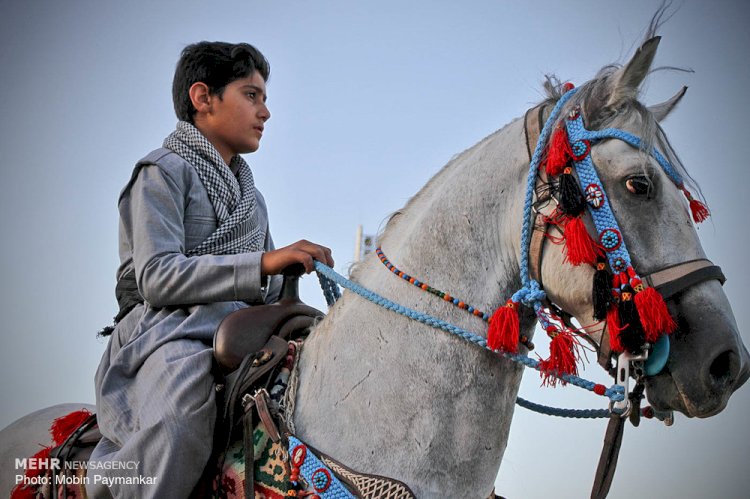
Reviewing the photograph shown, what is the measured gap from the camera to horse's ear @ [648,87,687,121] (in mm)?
2111

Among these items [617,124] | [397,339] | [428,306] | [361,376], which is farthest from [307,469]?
[617,124]

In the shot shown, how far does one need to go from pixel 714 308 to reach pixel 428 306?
80 centimetres

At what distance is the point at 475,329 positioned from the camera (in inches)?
69.4

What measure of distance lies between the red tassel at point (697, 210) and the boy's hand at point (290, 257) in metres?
1.25

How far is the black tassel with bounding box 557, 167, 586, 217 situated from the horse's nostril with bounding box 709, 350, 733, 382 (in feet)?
1.78

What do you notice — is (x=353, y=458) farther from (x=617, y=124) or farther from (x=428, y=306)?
(x=617, y=124)

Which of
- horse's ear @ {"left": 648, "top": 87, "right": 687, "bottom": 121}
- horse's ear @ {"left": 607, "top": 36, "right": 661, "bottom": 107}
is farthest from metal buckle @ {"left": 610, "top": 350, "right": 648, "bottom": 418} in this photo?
horse's ear @ {"left": 648, "top": 87, "right": 687, "bottom": 121}

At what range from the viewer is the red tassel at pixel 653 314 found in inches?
60.7

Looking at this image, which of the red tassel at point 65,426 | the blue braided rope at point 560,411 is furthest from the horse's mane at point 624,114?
the red tassel at point 65,426

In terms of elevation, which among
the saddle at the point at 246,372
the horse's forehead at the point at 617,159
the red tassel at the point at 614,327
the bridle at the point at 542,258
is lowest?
the saddle at the point at 246,372

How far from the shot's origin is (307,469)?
1681mm

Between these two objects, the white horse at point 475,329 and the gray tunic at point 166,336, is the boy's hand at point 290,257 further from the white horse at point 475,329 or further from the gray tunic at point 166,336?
the white horse at point 475,329

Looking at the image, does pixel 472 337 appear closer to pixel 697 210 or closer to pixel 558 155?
pixel 558 155

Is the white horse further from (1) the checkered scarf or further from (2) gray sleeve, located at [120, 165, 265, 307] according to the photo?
(1) the checkered scarf
